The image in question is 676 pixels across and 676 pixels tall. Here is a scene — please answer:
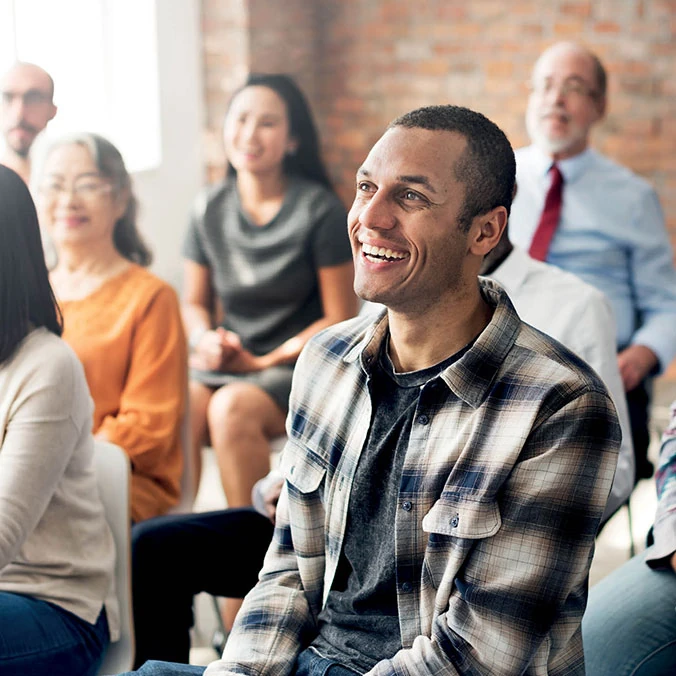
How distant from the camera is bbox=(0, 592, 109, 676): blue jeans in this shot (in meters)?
1.56

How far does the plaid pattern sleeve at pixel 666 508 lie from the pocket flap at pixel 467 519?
489 mm

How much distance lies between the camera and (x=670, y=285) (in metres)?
2.94

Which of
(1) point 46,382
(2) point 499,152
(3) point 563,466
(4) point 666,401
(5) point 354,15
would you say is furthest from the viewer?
(5) point 354,15

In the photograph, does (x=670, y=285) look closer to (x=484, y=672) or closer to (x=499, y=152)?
(x=499, y=152)

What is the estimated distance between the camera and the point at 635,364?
8.87 ft

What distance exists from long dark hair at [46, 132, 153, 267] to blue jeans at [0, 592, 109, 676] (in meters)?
1.00

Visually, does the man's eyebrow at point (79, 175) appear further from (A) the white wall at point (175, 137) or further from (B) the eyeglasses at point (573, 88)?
(A) the white wall at point (175, 137)

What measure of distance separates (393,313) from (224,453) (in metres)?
1.43

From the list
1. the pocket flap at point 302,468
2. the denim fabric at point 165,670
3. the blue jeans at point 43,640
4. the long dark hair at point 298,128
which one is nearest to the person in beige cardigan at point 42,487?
the blue jeans at point 43,640

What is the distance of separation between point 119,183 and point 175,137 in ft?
7.60

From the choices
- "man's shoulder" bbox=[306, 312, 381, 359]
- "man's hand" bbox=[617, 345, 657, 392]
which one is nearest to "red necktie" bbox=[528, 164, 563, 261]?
"man's hand" bbox=[617, 345, 657, 392]

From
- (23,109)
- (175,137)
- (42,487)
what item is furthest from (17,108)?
(175,137)

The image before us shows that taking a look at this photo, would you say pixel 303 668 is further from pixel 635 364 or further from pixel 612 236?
pixel 612 236

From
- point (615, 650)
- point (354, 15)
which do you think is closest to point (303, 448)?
point (615, 650)
